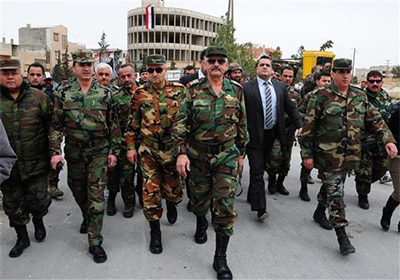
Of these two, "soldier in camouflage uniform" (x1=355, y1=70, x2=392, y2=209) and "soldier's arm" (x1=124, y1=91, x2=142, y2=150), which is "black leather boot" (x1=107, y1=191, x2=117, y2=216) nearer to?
"soldier's arm" (x1=124, y1=91, x2=142, y2=150)

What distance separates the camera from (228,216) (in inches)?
126

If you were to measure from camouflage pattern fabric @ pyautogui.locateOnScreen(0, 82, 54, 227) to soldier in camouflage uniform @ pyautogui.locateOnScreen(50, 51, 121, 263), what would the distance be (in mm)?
192

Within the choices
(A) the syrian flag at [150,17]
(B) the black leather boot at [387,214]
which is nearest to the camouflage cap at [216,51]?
(B) the black leather boot at [387,214]

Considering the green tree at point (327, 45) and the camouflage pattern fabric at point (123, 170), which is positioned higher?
the green tree at point (327, 45)

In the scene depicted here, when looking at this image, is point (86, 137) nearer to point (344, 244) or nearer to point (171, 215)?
point (171, 215)

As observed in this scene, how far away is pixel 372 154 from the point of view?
4.94 m

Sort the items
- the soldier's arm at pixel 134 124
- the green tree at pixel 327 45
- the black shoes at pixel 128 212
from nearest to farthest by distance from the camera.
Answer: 1. the soldier's arm at pixel 134 124
2. the black shoes at pixel 128 212
3. the green tree at pixel 327 45

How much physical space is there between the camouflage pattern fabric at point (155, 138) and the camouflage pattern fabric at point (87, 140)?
14.2 inches

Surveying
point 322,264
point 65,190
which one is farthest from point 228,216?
point 65,190

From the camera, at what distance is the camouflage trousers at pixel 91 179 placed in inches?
138

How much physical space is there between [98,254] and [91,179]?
742mm

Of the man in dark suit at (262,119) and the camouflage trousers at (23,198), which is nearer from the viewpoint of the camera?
the camouflage trousers at (23,198)

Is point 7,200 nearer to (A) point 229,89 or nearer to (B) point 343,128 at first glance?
(A) point 229,89

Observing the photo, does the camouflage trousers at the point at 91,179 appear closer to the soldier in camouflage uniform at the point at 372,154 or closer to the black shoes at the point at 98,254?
the black shoes at the point at 98,254
